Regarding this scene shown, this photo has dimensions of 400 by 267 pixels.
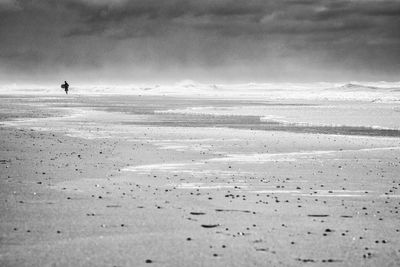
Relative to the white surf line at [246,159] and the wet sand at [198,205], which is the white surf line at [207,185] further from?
the white surf line at [246,159]

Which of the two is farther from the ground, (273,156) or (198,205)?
(198,205)

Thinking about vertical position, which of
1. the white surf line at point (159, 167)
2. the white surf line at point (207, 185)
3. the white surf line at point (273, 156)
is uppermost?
the white surf line at point (207, 185)

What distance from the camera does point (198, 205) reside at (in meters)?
11.8

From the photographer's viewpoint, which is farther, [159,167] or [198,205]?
[159,167]

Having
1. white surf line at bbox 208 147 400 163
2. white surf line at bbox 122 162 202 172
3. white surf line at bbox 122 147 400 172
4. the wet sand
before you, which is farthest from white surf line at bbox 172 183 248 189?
white surf line at bbox 208 147 400 163

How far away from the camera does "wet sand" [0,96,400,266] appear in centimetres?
823

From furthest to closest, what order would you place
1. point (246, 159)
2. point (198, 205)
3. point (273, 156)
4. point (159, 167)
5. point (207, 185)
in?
point (273, 156) < point (246, 159) < point (159, 167) < point (207, 185) < point (198, 205)

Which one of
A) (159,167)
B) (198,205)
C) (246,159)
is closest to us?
(198,205)

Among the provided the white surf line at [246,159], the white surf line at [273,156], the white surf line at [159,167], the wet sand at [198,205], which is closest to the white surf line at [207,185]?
the wet sand at [198,205]

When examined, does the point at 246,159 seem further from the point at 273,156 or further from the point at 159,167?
the point at 159,167

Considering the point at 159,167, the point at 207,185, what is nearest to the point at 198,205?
the point at 207,185

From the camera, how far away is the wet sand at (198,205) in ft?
27.0

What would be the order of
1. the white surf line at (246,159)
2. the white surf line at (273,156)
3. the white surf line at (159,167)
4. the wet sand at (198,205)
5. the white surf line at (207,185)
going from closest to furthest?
1. the wet sand at (198,205)
2. the white surf line at (207,185)
3. the white surf line at (159,167)
4. the white surf line at (246,159)
5. the white surf line at (273,156)

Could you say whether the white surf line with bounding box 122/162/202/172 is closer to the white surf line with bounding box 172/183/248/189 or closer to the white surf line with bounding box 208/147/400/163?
the white surf line with bounding box 208/147/400/163
